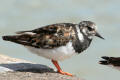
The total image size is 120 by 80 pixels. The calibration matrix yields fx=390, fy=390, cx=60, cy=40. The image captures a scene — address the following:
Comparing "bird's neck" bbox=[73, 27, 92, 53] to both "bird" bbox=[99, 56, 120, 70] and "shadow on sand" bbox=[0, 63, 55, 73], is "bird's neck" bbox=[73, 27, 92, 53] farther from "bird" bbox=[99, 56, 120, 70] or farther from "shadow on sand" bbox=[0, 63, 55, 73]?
"shadow on sand" bbox=[0, 63, 55, 73]

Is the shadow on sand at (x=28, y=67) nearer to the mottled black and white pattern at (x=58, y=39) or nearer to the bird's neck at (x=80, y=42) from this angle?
the mottled black and white pattern at (x=58, y=39)

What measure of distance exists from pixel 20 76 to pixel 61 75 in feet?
4.45

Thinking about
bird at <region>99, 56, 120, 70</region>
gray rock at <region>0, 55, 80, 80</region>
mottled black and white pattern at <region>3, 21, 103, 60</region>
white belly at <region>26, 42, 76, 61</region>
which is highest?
mottled black and white pattern at <region>3, 21, 103, 60</region>

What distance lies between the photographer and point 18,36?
40.9 ft

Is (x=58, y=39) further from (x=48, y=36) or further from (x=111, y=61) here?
(x=111, y=61)

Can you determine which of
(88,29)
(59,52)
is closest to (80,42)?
(88,29)

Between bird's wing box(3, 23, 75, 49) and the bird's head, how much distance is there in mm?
345

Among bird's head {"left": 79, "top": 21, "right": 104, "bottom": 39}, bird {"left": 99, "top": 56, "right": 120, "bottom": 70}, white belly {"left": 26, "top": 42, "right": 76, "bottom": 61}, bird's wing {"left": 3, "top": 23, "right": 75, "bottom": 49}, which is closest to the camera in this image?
white belly {"left": 26, "top": 42, "right": 76, "bottom": 61}

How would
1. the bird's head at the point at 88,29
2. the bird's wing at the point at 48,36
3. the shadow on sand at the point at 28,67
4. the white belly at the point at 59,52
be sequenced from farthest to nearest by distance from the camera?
1. the shadow on sand at the point at 28,67
2. the bird's head at the point at 88,29
3. the bird's wing at the point at 48,36
4. the white belly at the point at 59,52

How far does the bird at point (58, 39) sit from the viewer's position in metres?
11.8

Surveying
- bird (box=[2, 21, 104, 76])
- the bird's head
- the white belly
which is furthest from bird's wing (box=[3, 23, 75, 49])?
the bird's head

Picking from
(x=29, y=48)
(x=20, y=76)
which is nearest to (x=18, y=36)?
(x=29, y=48)

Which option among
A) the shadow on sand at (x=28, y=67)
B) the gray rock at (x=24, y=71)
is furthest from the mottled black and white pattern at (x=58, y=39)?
the shadow on sand at (x=28, y=67)

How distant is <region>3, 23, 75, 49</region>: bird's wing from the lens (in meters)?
11.9
